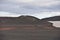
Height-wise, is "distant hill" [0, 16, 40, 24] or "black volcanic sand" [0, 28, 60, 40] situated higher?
"distant hill" [0, 16, 40, 24]

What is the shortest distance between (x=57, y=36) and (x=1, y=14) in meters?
0.54

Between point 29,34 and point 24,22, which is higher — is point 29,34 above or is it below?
below

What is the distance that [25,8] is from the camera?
138 cm

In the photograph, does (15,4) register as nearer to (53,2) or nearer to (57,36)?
(53,2)

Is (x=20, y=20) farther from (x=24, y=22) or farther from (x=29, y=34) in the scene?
(x=29, y=34)

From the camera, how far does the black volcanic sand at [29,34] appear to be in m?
1.34

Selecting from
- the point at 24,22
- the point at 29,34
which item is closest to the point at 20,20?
the point at 24,22

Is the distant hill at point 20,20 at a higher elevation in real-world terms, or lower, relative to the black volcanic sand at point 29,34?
higher

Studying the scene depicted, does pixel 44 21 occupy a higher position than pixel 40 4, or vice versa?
pixel 40 4

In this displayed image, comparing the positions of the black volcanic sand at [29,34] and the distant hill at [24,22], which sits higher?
the distant hill at [24,22]

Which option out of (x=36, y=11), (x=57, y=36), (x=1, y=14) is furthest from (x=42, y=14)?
(x=1, y=14)

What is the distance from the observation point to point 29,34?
136 cm

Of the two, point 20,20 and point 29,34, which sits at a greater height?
point 20,20

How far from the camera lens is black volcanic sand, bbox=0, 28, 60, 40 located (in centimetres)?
134
